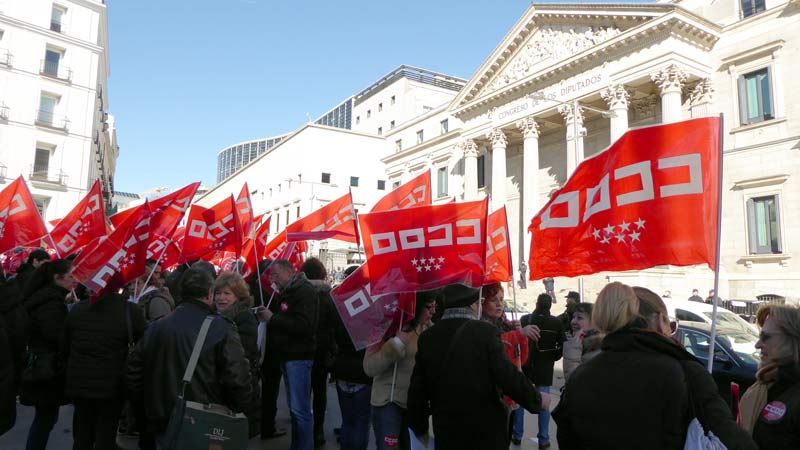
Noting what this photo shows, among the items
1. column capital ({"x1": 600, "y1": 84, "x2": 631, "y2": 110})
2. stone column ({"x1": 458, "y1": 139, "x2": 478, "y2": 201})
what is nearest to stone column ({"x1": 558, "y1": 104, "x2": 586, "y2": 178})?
column capital ({"x1": 600, "y1": 84, "x2": 631, "y2": 110})

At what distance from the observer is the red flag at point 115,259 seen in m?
4.23

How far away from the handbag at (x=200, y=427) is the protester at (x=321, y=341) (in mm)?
2026

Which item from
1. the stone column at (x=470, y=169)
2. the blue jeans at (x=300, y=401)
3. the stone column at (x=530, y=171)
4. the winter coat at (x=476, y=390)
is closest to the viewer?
the winter coat at (x=476, y=390)

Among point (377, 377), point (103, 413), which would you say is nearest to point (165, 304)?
point (103, 413)

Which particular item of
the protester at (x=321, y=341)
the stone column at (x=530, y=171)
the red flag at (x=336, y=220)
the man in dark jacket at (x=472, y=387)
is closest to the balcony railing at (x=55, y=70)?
→ the stone column at (x=530, y=171)

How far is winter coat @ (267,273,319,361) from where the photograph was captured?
5.04 m

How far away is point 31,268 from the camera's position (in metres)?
7.43

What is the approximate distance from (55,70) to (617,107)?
31.9 m

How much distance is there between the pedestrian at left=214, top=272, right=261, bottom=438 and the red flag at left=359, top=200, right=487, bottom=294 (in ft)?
3.41

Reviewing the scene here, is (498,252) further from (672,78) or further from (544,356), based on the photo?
(672,78)

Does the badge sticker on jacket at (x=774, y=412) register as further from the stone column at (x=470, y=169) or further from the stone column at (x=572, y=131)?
the stone column at (x=470, y=169)

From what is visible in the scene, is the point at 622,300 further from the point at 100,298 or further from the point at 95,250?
the point at 95,250

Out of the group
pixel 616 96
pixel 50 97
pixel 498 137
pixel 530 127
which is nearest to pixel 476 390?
pixel 616 96

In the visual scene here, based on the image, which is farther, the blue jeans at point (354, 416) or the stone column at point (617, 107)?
the stone column at point (617, 107)
